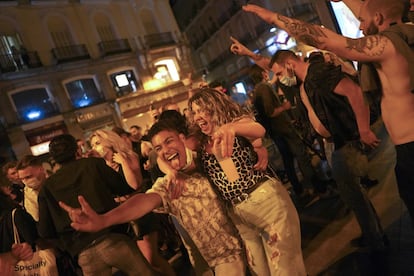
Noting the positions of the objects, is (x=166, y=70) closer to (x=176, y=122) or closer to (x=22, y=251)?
(x=22, y=251)

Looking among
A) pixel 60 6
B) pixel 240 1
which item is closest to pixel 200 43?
pixel 240 1

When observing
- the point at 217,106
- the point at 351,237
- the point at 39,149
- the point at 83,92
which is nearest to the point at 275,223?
the point at 217,106

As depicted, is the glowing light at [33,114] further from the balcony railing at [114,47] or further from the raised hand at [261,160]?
the raised hand at [261,160]

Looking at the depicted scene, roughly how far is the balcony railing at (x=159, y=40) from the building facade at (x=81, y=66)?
0.07m

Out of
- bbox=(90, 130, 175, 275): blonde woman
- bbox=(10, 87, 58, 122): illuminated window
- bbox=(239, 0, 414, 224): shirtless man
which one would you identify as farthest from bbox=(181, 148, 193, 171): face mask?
bbox=(10, 87, 58, 122): illuminated window

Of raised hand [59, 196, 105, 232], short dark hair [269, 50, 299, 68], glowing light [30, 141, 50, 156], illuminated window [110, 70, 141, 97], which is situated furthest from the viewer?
illuminated window [110, 70, 141, 97]

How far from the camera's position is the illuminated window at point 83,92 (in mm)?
18359

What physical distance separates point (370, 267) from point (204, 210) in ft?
5.21

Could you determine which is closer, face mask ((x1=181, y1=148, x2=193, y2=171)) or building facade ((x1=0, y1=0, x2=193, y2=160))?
face mask ((x1=181, y1=148, x2=193, y2=171))

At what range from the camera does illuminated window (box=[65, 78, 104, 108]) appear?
60.2 feet

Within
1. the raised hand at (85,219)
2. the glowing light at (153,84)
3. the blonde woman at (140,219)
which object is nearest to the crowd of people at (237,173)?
the raised hand at (85,219)

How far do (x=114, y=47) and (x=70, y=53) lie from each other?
2814mm

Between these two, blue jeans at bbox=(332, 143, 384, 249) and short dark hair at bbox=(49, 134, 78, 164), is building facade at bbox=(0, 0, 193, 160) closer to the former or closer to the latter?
short dark hair at bbox=(49, 134, 78, 164)

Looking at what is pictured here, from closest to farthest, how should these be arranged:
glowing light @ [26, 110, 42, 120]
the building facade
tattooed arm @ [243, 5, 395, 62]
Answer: tattooed arm @ [243, 5, 395, 62]
the building facade
glowing light @ [26, 110, 42, 120]
